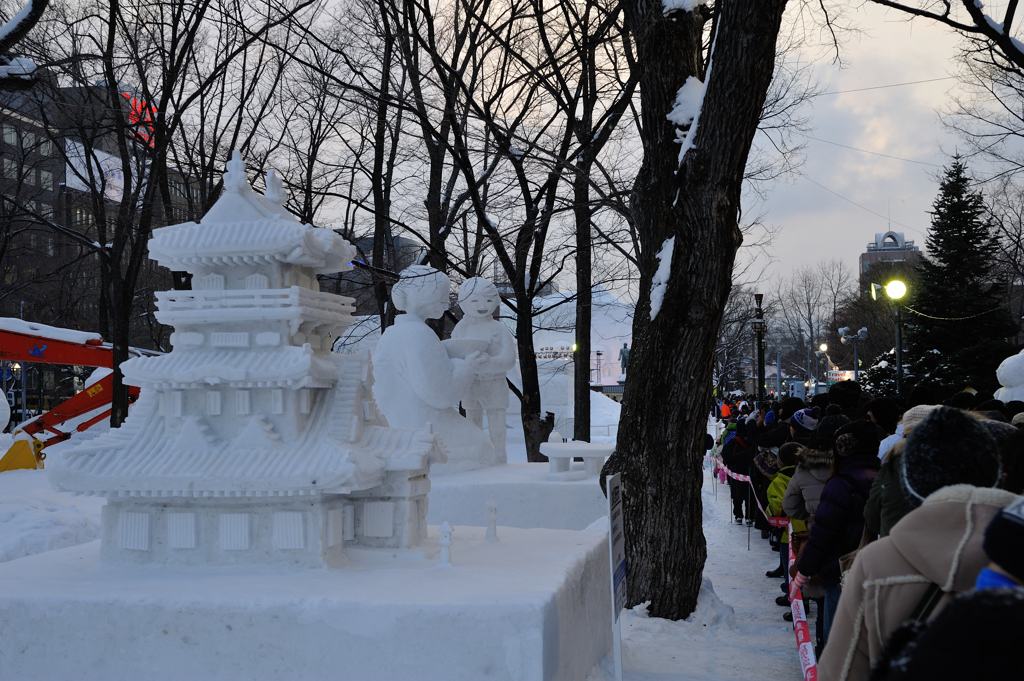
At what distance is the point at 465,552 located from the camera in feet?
→ 19.9

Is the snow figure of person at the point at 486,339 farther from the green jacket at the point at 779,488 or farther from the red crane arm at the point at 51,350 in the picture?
the red crane arm at the point at 51,350

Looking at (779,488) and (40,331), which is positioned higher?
(40,331)

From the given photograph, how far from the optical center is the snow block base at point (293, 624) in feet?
15.2

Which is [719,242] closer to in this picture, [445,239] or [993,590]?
[993,590]

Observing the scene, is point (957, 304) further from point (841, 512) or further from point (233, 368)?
point (233, 368)

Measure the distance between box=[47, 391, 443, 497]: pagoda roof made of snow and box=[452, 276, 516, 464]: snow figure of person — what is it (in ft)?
15.4

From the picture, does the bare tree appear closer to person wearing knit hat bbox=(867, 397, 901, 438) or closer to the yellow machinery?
the yellow machinery

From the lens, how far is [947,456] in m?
2.75

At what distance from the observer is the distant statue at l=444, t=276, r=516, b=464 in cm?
1049

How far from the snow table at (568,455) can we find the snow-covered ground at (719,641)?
1971 mm

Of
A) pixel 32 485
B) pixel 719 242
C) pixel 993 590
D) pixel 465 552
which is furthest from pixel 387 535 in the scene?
pixel 32 485

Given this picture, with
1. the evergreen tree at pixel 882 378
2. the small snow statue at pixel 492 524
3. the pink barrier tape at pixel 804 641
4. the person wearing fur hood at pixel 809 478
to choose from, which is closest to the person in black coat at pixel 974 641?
the pink barrier tape at pixel 804 641

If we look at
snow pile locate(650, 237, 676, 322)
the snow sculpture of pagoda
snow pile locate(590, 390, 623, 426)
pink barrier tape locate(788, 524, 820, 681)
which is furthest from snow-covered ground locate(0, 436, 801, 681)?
snow pile locate(590, 390, 623, 426)

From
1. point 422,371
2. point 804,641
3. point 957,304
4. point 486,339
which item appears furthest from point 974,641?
point 957,304
